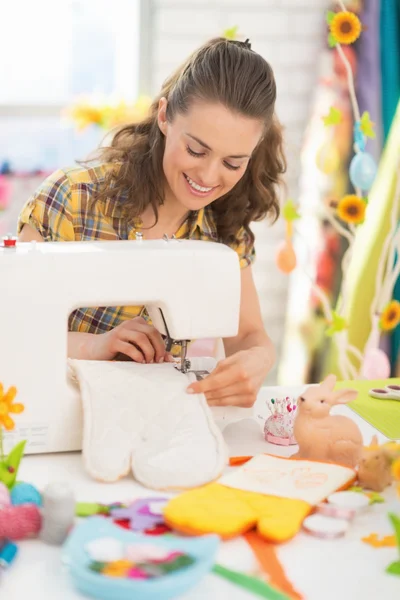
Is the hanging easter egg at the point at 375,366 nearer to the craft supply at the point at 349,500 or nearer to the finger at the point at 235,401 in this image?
the finger at the point at 235,401

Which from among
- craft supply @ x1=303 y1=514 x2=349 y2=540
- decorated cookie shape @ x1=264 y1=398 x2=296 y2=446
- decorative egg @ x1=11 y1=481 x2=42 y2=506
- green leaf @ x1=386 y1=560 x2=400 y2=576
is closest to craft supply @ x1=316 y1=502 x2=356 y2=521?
craft supply @ x1=303 y1=514 x2=349 y2=540

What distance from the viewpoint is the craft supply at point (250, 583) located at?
930 millimetres

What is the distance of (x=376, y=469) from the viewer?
1.20 meters

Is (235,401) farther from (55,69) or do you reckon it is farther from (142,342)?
(55,69)

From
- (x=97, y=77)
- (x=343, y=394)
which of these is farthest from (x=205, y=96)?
(x=97, y=77)

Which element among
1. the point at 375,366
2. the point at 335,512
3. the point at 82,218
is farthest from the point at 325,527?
the point at 375,366

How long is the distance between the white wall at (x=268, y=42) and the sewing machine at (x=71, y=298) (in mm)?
1793

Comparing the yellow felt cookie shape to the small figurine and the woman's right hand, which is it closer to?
the small figurine

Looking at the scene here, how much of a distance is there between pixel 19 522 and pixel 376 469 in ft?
1.62

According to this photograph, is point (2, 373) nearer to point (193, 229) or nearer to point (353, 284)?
point (193, 229)

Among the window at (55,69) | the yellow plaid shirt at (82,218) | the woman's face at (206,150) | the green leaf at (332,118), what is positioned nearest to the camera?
the woman's face at (206,150)

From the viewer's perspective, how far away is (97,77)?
3.43 m

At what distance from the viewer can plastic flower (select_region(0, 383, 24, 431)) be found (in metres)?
1.24

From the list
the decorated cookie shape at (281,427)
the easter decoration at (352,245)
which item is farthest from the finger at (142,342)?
the easter decoration at (352,245)
